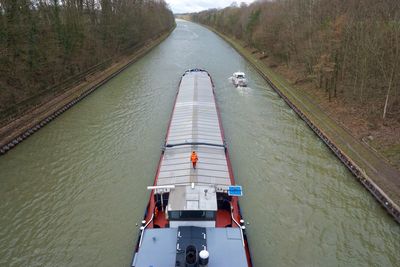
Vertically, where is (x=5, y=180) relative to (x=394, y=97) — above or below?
below

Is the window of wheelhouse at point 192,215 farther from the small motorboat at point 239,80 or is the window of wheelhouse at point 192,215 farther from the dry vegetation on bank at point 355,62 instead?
the small motorboat at point 239,80

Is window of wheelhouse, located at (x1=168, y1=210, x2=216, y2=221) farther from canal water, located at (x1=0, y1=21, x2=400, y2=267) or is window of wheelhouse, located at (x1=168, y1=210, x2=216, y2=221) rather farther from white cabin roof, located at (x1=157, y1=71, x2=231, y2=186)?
canal water, located at (x1=0, y1=21, x2=400, y2=267)

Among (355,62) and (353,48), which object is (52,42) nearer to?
(353,48)

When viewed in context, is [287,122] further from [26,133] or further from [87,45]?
[87,45]

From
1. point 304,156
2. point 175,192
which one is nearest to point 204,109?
point 304,156

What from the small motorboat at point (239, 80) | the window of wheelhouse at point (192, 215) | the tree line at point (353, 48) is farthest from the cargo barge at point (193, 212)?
the small motorboat at point (239, 80)

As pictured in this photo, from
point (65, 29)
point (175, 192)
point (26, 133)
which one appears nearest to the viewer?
point (175, 192)

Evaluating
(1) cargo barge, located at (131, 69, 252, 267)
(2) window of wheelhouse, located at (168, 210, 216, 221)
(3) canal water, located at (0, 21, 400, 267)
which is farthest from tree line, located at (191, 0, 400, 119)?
(2) window of wheelhouse, located at (168, 210, 216, 221)
